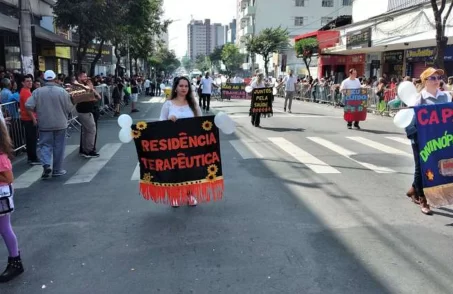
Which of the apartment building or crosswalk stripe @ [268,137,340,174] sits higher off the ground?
the apartment building

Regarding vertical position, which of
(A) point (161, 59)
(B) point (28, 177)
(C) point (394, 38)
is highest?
(A) point (161, 59)

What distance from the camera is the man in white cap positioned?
8016mm

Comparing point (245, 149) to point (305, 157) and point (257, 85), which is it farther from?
point (257, 85)

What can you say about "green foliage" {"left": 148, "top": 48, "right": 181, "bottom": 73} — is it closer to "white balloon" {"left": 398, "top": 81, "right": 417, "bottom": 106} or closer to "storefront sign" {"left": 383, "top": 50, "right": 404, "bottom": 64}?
"storefront sign" {"left": 383, "top": 50, "right": 404, "bottom": 64}

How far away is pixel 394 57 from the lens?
95.5ft

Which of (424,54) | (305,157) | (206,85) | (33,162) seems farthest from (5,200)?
(424,54)

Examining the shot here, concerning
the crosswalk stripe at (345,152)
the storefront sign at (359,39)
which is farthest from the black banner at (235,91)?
the crosswalk stripe at (345,152)

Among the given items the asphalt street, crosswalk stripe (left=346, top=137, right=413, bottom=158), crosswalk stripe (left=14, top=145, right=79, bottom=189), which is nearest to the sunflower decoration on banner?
the asphalt street

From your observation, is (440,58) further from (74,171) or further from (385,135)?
(74,171)

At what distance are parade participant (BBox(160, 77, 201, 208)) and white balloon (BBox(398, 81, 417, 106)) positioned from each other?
2.57m

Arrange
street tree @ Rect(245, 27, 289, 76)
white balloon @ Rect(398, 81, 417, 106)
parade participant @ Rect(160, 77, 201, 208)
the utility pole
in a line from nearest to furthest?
white balloon @ Rect(398, 81, 417, 106) < parade participant @ Rect(160, 77, 201, 208) < the utility pole < street tree @ Rect(245, 27, 289, 76)

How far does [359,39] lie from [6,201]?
2865 centimetres

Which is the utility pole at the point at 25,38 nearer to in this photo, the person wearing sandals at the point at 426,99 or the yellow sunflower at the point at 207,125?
the yellow sunflower at the point at 207,125

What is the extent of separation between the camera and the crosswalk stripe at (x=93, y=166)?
313 inches
